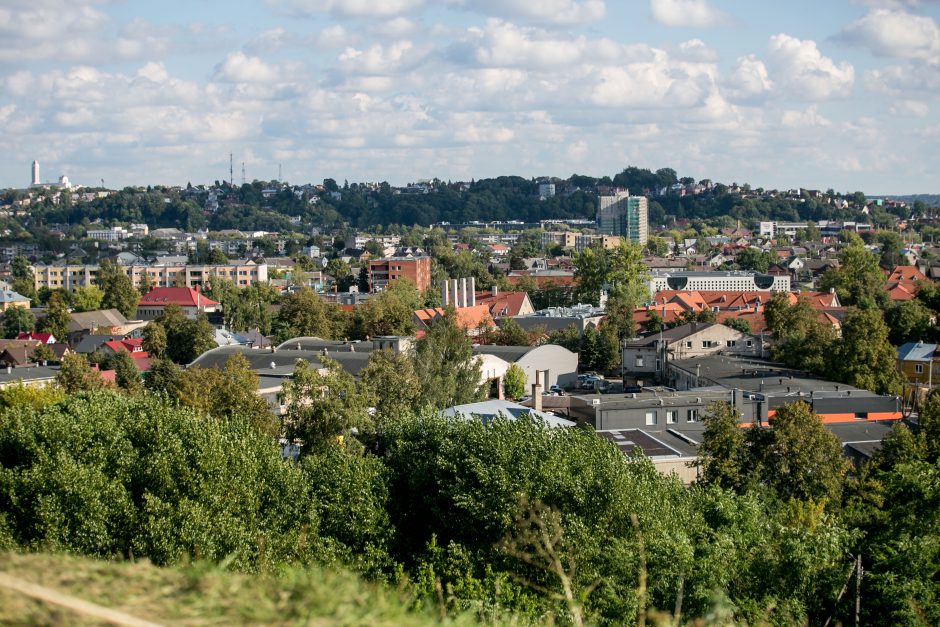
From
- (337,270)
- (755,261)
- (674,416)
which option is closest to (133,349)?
(674,416)

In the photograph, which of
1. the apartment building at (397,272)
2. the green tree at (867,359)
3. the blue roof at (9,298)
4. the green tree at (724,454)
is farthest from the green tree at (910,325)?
the blue roof at (9,298)

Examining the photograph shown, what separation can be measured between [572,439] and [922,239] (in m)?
130

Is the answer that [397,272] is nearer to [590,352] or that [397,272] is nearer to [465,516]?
[590,352]

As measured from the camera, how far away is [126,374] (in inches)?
1118

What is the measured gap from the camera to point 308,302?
42625mm

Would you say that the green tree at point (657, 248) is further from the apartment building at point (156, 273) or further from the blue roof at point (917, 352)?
the blue roof at point (917, 352)

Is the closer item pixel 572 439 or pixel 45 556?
pixel 45 556

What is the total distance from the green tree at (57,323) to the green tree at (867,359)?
3151 cm

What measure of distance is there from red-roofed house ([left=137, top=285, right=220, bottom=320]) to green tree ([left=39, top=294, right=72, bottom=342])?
21.1 ft

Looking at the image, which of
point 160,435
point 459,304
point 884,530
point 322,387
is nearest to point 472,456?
point 160,435

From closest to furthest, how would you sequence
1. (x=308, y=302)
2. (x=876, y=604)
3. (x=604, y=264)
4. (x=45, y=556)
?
(x=45, y=556), (x=876, y=604), (x=308, y=302), (x=604, y=264)

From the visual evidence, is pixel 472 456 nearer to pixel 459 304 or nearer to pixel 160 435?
pixel 160 435

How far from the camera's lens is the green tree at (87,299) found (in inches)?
2176

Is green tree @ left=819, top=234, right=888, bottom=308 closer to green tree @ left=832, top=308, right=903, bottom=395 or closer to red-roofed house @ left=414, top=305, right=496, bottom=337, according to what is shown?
red-roofed house @ left=414, top=305, right=496, bottom=337
